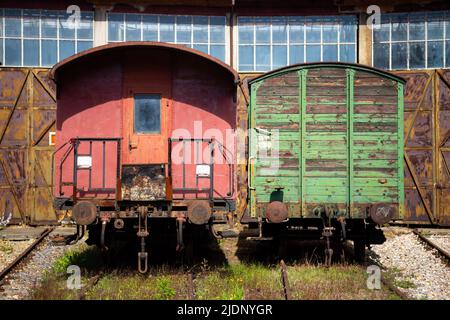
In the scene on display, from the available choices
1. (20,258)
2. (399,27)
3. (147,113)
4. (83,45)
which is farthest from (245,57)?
(20,258)

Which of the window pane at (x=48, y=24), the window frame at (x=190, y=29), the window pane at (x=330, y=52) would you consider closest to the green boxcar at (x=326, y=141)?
the window pane at (x=330, y=52)

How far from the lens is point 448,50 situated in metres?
14.5

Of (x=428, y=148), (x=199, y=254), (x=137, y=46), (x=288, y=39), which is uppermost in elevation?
(x=288, y=39)

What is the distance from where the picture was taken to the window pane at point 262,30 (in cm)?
1498

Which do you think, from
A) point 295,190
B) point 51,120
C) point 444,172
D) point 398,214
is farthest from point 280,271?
point 51,120

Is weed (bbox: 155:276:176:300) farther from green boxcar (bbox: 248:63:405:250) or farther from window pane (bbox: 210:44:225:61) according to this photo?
window pane (bbox: 210:44:225:61)

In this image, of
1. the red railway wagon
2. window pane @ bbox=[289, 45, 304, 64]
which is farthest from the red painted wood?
window pane @ bbox=[289, 45, 304, 64]

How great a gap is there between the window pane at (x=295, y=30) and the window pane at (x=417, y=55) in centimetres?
319

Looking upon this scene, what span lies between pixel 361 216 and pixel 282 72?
2909mm

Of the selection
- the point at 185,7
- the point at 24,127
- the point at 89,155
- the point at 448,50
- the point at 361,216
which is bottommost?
the point at 361,216

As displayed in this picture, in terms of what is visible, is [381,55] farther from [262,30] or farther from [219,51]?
[219,51]

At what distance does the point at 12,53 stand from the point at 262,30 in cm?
728

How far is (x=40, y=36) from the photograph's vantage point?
47.6 feet

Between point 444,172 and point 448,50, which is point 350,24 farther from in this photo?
point 444,172
